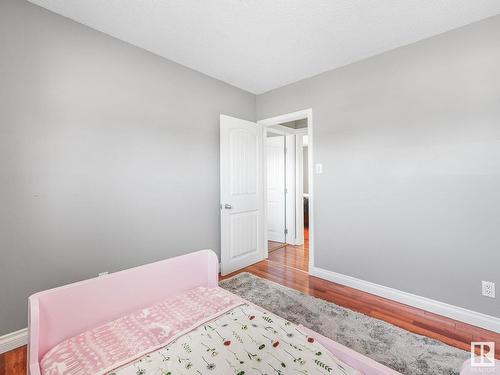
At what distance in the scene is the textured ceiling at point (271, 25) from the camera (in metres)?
1.79

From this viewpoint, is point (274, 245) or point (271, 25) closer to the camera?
point (271, 25)

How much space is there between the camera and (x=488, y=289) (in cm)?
192

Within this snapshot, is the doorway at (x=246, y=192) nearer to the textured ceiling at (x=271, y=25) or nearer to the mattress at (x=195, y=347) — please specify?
the textured ceiling at (x=271, y=25)

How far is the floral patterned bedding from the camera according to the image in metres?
0.92

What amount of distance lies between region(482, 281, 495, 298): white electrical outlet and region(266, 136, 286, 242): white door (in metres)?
2.91

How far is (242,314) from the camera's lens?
131 centimetres

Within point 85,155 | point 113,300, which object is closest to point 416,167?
point 113,300

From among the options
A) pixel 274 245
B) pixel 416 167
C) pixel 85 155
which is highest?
pixel 85 155

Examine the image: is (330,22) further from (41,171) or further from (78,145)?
(41,171)

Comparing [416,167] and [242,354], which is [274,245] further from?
[242,354]

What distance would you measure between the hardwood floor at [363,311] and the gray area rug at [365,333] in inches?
5.5

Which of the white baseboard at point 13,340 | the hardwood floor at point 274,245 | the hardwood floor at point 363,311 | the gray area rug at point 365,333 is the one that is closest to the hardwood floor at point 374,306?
the hardwood floor at point 363,311

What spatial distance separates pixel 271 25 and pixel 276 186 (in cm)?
293

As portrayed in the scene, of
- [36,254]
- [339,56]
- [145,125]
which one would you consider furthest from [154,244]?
[339,56]
